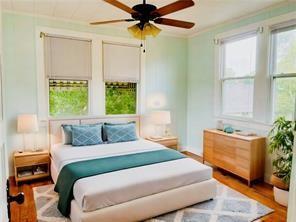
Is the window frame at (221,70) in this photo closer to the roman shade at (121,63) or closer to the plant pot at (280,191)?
the plant pot at (280,191)

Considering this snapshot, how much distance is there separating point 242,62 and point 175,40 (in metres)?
1.68

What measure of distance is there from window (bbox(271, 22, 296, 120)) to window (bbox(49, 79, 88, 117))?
3328 mm

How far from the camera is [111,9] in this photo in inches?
142

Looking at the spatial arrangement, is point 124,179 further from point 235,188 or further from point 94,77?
point 94,77

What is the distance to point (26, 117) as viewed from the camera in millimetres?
3635

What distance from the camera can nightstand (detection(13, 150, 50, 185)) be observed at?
140 inches

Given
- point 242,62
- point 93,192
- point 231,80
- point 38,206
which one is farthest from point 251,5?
point 38,206

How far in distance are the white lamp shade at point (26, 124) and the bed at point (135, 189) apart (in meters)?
0.64

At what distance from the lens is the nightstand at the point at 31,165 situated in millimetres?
3551

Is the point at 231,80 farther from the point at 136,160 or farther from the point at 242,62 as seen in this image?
the point at 136,160

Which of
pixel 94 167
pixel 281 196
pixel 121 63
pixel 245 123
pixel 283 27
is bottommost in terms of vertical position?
pixel 281 196

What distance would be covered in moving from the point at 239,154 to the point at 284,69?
149 cm

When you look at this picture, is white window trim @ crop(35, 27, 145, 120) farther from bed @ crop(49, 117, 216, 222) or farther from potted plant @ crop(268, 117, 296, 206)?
potted plant @ crop(268, 117, 296, 206)

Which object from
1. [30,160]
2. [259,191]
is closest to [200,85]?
[259,191]
